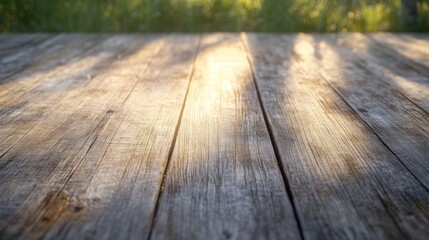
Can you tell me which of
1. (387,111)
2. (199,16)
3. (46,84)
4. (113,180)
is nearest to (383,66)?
(387,111)

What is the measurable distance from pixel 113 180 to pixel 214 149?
302 millimetres

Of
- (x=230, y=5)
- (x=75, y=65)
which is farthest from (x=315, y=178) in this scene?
(x=230, y=5)

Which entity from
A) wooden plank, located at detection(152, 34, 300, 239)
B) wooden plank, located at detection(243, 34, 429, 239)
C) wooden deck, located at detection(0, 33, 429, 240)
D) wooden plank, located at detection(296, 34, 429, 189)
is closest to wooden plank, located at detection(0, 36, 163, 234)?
wooden deck, located at detection(0, 33, 429, 240)

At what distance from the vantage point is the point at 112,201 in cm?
110

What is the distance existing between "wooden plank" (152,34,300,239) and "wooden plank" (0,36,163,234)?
24 cm

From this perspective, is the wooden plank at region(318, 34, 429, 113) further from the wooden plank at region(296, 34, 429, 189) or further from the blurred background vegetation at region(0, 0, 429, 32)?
the blurred background vegetation at region(0, 0, 429, 32)

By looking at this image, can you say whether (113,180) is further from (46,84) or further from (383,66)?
(383,66)

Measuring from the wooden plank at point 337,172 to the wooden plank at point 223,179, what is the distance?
4 centimetres

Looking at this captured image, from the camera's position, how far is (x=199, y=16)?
464 cm

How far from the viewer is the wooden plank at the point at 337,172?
1.00 meters

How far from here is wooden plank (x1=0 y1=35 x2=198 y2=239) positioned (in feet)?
3.25

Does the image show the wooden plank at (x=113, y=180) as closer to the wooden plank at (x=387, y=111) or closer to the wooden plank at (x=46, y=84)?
the wooden plank at (x=46, y=84)

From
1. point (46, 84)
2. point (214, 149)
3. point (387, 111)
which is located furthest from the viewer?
point (46, 84)

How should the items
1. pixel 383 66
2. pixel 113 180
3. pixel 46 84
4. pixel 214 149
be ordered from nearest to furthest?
pixel 113 180 < pixel 214 149 < pixel 46 84 < pixel 383 66
